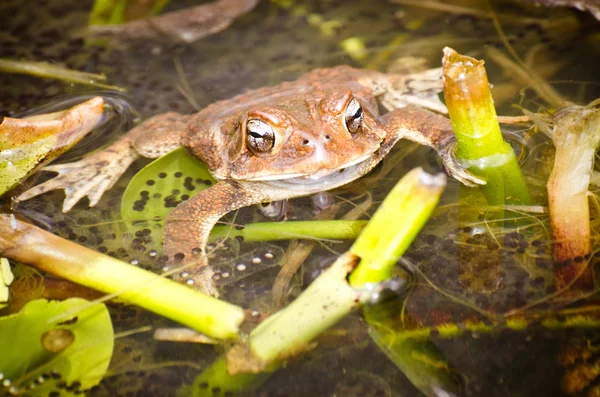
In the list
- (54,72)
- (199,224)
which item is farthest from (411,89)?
(54,72)

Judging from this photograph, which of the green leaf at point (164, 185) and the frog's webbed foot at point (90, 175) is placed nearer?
the green leaf at point (164, 185)

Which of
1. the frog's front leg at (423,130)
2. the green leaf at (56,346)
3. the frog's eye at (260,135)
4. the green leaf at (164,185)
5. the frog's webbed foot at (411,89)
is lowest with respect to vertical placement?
the green leaf at (56,346)

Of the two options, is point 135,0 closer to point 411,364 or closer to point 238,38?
point 238,38

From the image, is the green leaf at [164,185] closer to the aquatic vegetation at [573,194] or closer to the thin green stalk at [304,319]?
the thin green stalk at [304,319]

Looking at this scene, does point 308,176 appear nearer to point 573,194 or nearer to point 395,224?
point 395,224

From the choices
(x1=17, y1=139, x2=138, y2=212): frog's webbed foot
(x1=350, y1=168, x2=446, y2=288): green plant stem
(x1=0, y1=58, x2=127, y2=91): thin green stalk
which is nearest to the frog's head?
(x1=350, y1=168, x2=446, y2=288): green plant stem

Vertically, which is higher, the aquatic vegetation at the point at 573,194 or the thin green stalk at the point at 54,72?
the aquatic vegetation at the point at 573,194

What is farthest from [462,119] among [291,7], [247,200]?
[291,7]

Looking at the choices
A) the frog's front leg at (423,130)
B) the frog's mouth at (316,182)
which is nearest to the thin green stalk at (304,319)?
the frog's mouth at (316,182)
